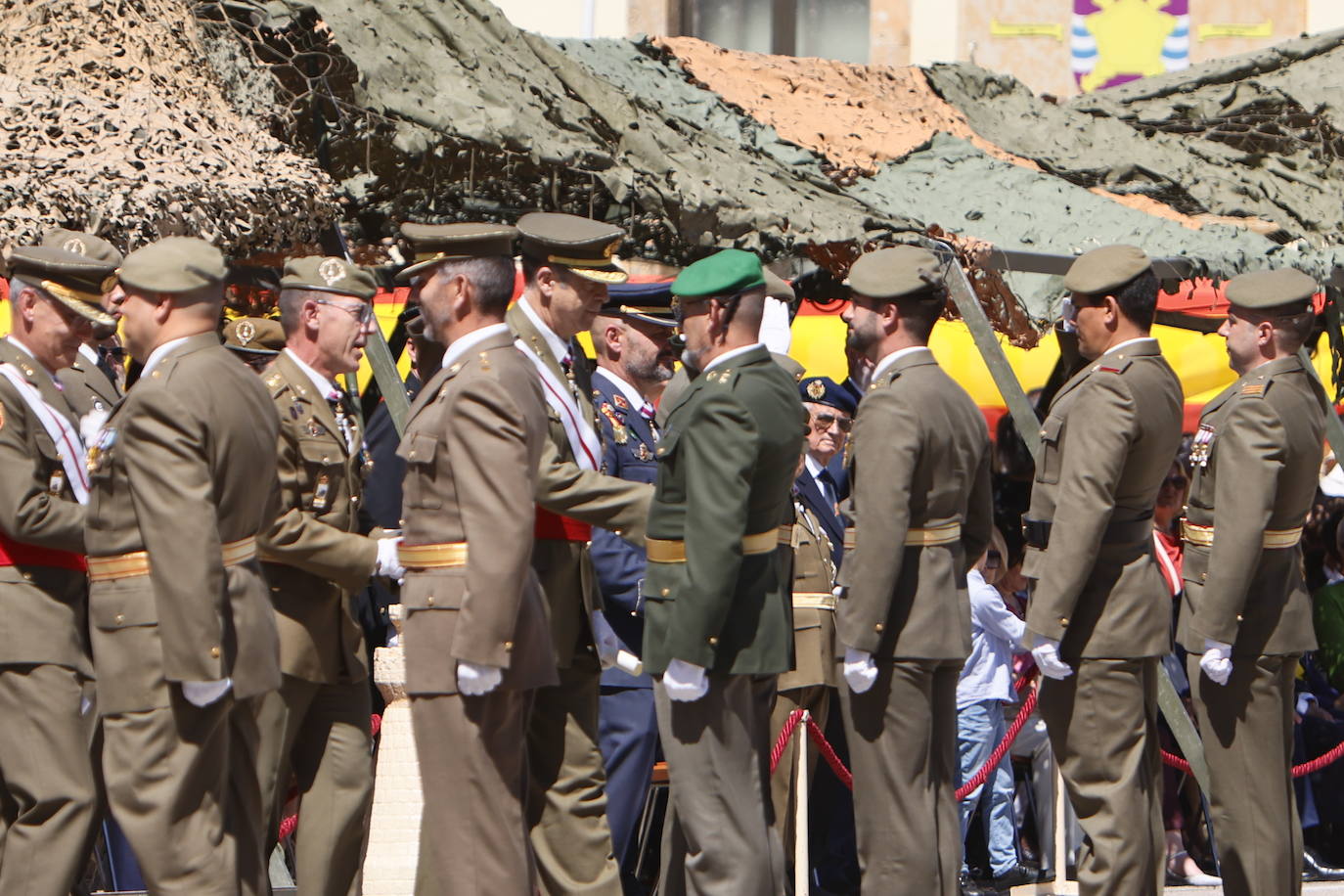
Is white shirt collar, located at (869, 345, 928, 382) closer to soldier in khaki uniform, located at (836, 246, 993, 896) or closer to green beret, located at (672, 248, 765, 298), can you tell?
soldier in khaki uniform, located at (836, 246, 993, 896)

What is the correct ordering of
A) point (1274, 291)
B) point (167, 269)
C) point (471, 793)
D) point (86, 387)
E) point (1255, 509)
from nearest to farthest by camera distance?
point (471, 793) < point (167, 269) < point (1255, 509) < point (86, 387) < point (1274, 291)

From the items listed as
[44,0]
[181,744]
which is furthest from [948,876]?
[44,0]

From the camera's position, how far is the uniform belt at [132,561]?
4.76m

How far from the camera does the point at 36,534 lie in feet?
17.3

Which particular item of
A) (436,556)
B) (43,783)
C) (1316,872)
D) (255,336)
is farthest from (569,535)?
(1316,872)

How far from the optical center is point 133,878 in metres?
6.57

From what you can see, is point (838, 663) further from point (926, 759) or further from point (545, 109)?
point (545, 109)

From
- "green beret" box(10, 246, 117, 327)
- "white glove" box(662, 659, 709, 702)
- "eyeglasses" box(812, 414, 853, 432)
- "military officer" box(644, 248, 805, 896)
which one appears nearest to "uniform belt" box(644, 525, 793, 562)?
"military officer" box(644, 248, 805, 896)

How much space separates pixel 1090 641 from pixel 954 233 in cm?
180

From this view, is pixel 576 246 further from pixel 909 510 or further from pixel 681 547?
pixel 909 510

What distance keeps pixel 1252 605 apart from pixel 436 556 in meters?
2.52

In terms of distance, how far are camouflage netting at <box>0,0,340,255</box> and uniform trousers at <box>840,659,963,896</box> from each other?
7.35 ft

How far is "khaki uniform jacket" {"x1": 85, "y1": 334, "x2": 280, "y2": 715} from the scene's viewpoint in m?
4.59

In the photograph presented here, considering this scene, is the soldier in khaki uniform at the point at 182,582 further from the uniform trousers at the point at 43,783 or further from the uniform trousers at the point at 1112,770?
the uniform trousers at the point at 1112,770
